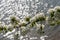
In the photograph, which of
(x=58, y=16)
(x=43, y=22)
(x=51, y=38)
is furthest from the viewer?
(x=51, y=38)

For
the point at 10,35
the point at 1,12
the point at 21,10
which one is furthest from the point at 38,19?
the point at 1,12

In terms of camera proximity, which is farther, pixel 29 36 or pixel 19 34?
pixel 29 36

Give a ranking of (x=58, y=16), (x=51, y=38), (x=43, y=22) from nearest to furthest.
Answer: (x=58, y=16) → (x=43, y=22) → (x=51, y=38)

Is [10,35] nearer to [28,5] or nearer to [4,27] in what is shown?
[4,27]

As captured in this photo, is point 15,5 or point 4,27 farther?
point 15,5

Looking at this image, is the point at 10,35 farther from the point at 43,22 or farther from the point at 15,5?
the point at 15,5

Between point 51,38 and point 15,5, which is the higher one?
point 15,5

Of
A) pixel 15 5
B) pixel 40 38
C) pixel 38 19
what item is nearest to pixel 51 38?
pixel 40 38

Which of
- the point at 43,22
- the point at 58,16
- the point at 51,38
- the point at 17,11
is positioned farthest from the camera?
the point at 17,11

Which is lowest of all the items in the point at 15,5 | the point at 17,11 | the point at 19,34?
the point at 19,34
